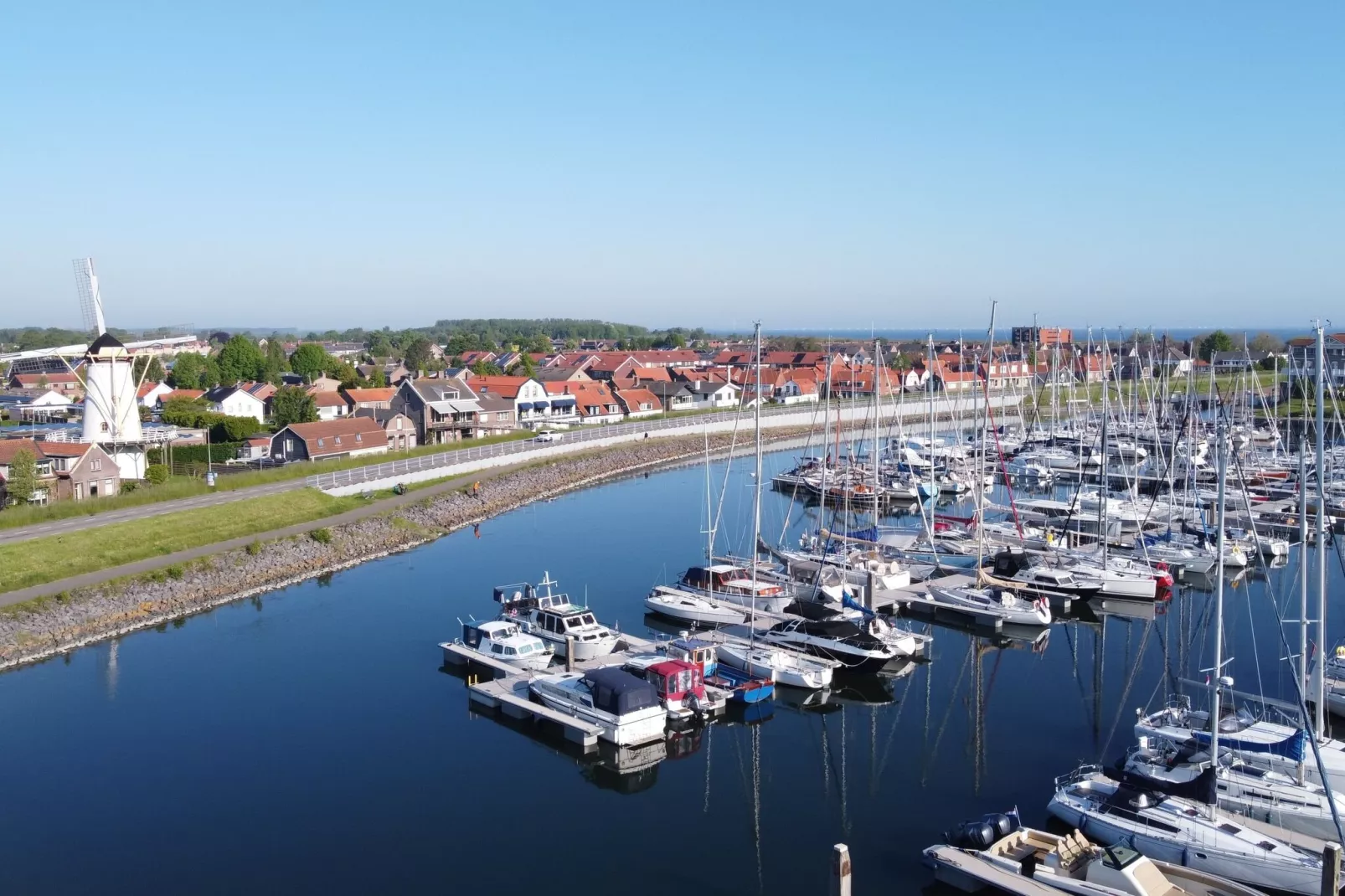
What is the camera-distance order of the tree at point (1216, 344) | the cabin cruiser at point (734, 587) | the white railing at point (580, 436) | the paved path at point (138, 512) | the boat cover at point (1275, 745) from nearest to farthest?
the boat cover at point (1275, 745)
the cabin cruiser at point (734, 587)
the paved path at point (138, 512)
the white railing at point (580, 436)
the tree at point (1216, 344)

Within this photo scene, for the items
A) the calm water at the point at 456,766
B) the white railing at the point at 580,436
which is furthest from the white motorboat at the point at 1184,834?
the white railing at the point at 580,436

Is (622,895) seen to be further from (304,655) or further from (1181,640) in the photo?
(1181,640)

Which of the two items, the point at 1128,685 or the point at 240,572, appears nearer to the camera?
the point at 1128,685

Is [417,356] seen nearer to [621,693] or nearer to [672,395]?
[672,395]

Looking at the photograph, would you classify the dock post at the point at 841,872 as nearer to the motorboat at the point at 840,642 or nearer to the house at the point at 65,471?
the motorboat at the point at 840,642

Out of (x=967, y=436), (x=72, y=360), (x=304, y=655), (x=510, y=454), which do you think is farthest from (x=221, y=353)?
(x=304, y=655)

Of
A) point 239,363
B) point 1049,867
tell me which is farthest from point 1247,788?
point 239,363
